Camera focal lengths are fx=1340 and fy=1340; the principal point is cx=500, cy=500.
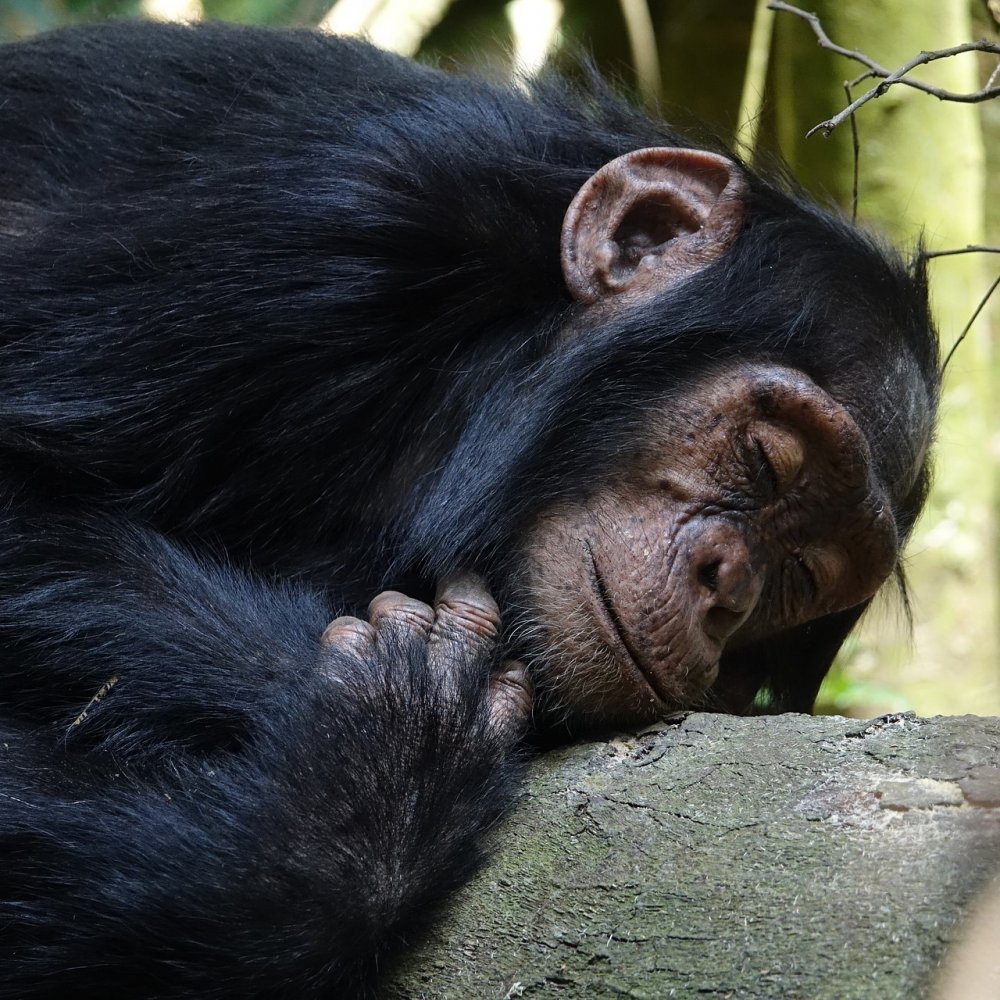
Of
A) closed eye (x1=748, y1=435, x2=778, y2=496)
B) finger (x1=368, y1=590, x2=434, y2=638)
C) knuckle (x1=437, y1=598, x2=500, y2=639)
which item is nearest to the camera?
finger (x1=368, y1=590, x2=434, y2=638)

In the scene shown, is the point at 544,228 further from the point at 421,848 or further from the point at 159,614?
the point at 421,848

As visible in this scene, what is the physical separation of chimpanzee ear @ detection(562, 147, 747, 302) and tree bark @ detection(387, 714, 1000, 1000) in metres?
1.44

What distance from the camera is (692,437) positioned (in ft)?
11.6

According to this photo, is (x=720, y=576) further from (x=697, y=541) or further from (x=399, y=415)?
(x=399, y=415)

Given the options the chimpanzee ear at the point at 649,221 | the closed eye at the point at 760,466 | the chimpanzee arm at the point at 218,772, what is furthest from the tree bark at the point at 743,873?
the chimpanzee ear at the point at 649,221

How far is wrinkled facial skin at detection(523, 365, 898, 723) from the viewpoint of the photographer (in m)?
3.31

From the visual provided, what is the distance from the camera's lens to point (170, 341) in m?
3.42

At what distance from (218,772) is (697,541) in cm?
136

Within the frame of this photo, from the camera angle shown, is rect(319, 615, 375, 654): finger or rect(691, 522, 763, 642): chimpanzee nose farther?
rect(691, 522, 763, 642): chimpanzee nose

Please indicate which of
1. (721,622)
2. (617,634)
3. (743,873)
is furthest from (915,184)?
(743,873)

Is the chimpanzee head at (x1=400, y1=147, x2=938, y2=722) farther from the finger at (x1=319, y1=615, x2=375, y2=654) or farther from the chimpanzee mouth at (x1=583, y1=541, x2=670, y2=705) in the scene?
the finger at (x1=319, y1=615, x2=375, y2=654)

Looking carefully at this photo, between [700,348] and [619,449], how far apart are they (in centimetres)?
37

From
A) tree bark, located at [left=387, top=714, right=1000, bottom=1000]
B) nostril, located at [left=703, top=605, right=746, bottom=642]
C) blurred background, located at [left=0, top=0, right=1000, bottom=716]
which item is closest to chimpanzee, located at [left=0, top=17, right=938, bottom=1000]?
nostril, located at [left=703, top=605, right=746, bottom=642]

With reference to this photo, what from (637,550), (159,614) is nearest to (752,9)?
(637,550)
